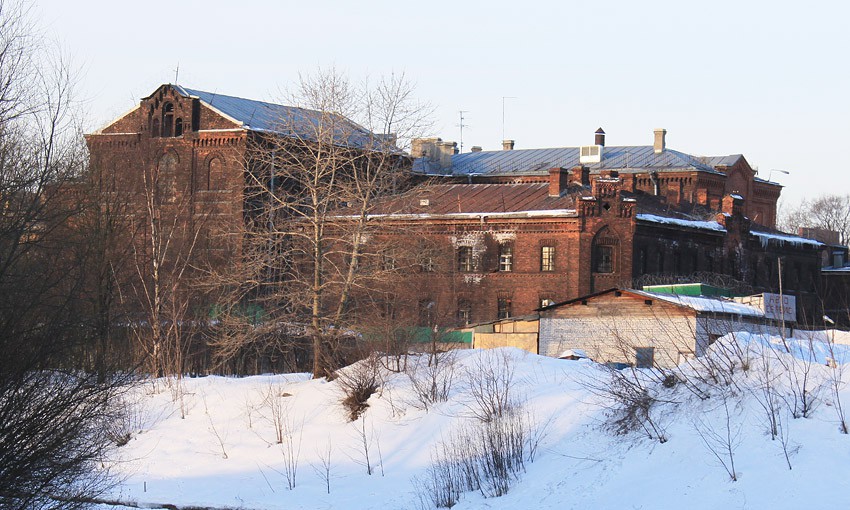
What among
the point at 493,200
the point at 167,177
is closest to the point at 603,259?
the point at 493,200

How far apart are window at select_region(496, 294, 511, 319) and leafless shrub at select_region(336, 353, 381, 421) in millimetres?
21210

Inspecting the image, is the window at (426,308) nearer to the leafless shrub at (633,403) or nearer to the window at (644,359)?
the window at (644,359)

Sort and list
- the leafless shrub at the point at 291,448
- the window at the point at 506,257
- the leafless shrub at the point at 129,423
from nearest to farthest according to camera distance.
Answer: the leafless shrub at the point at 291,448, the leafless shrub at the point at 129,423, the window at the point at 506,257

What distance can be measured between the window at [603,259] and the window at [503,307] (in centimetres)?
389

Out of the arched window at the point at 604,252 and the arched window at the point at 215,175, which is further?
the arched window at the point at 215,175

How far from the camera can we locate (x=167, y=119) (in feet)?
182

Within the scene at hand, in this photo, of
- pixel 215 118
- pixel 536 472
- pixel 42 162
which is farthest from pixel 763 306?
pixel 215 118

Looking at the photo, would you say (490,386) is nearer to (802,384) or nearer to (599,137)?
(802,384)

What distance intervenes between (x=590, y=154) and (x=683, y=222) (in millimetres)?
17907

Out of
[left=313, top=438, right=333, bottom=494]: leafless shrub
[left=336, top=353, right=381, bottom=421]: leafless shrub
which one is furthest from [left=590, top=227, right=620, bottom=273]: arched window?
[left=313, top=438, right=333, bottom=494]: leafless shrub

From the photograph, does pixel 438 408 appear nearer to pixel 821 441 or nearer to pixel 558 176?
pixel 821 441

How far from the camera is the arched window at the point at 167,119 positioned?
181 feet

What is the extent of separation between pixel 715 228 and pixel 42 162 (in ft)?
122

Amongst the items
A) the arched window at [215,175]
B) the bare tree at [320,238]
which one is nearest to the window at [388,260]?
the bare tree at [320,238]
